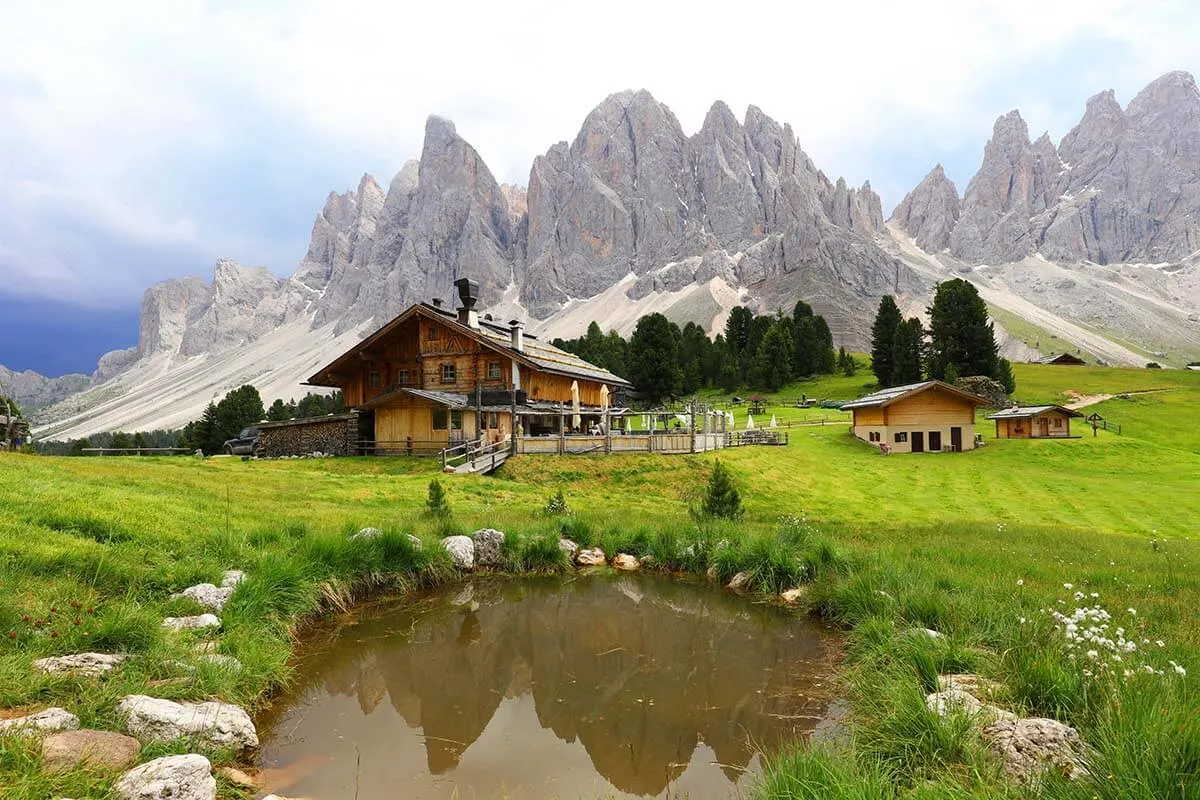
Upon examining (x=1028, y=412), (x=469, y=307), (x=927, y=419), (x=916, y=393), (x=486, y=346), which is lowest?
(x=927, y=419)

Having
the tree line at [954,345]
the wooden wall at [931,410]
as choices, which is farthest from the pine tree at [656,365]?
the wooden wall at [931,410]

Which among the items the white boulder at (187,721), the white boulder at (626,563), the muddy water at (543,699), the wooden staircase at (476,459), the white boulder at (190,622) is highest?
the wooden staircase at (476,459)

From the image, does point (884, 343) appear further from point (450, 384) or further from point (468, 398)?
point (468, 398)

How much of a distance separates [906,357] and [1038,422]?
2601 cm

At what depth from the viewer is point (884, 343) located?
75.6 meters

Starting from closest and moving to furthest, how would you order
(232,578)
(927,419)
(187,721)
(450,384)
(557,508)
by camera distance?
(187,721), (232,578), (557,508), (450,384), (927,419)

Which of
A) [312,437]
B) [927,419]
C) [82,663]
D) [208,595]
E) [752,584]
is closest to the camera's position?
[82,663]

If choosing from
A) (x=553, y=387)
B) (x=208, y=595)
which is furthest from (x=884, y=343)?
(x=208, y=595)

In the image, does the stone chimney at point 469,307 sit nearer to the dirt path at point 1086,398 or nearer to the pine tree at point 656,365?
the pine tree at point 656,365

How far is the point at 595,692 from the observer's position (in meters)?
7.89

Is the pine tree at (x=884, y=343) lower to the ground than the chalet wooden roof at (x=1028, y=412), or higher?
higher

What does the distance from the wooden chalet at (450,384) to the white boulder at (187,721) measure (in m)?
24.4

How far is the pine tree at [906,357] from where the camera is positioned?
232 ft

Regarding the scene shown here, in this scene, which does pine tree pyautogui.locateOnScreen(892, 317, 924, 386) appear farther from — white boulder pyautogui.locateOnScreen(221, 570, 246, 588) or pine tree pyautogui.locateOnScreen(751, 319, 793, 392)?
white boulder pyautogui.locateOnScreen(221, 570, 246, 588)
